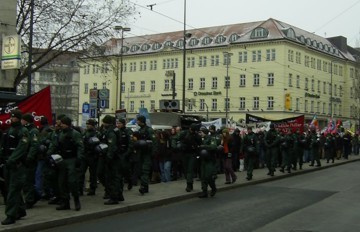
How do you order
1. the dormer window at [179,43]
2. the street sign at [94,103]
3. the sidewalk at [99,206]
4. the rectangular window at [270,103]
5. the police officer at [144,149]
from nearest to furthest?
the sidewalk at [99,206] → the police officer at [144,149] → the street sign at [94,103] → the rectangular window at [270,103] → the dormer window at [179,43]

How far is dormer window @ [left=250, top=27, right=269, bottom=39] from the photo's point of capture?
73688 mm

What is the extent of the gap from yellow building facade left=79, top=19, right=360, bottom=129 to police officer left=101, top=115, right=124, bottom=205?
57808 millimetres

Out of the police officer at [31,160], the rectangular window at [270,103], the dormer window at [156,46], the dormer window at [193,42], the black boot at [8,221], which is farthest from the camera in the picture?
the dormer window at [156,46]

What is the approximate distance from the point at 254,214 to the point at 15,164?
494cm

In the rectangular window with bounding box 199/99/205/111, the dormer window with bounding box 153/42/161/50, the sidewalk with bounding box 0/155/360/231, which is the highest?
the dormer window with bounding box 153/42/161/50

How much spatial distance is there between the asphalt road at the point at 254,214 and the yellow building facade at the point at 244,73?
54.3 metres

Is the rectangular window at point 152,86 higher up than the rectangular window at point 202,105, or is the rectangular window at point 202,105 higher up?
the rectangular window at point 152,86

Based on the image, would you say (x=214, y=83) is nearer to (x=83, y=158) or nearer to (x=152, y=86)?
(x=152, y=86)

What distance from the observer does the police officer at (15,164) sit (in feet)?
26.5

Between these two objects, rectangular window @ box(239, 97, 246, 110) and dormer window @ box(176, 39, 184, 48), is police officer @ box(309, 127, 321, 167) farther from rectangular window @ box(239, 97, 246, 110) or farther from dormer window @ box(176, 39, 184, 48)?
dormer window @ box(176, 39, 184, 48)

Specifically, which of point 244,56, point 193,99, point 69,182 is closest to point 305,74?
point 244,56

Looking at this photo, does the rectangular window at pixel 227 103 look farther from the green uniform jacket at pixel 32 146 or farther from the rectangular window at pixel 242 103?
the green uniform jacket at pixel 32 146

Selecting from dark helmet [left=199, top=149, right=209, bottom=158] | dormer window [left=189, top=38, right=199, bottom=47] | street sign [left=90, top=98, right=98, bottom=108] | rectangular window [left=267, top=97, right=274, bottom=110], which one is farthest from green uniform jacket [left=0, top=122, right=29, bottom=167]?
dormer window [left=189, top=38, right=199, bottom=47]

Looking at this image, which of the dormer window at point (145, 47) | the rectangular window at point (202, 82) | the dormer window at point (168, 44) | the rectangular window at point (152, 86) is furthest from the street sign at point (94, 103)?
the dormer window at point (145, 47)
